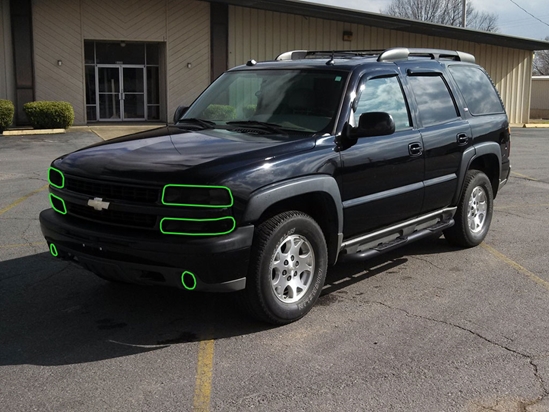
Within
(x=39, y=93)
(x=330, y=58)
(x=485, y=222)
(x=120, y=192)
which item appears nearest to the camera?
(x=120, y=192)

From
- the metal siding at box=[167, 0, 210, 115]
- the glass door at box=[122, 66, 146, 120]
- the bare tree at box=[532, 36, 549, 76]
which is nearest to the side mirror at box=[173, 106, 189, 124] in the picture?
the metal siding at box=[167, 0, 210, 115]

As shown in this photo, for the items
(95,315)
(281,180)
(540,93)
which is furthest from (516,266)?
(540,93)

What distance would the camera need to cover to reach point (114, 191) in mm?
4848

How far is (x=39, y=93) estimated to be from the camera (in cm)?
2564

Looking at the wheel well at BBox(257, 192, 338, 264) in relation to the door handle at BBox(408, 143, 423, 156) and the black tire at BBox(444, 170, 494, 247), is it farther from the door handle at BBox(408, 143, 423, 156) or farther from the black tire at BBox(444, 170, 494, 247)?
the black tire at BBox(444, 170, 494, 247)

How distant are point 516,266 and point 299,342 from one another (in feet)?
10.1

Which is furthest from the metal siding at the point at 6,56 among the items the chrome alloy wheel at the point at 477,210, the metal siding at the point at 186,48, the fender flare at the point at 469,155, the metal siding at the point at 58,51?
the fender flare at the point at 469,155

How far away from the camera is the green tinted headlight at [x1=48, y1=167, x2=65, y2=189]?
5.32m

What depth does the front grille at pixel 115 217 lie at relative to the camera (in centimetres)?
471

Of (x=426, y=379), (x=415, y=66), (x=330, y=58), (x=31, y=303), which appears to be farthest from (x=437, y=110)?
(x=31, y=303)

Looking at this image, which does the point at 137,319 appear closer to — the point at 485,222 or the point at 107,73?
the point at 485,222

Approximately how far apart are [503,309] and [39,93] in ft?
76.1

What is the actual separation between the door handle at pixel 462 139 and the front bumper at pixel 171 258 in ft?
10.0

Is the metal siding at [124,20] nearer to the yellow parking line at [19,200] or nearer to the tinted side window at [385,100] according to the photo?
the yellow parking line at [19,200]
